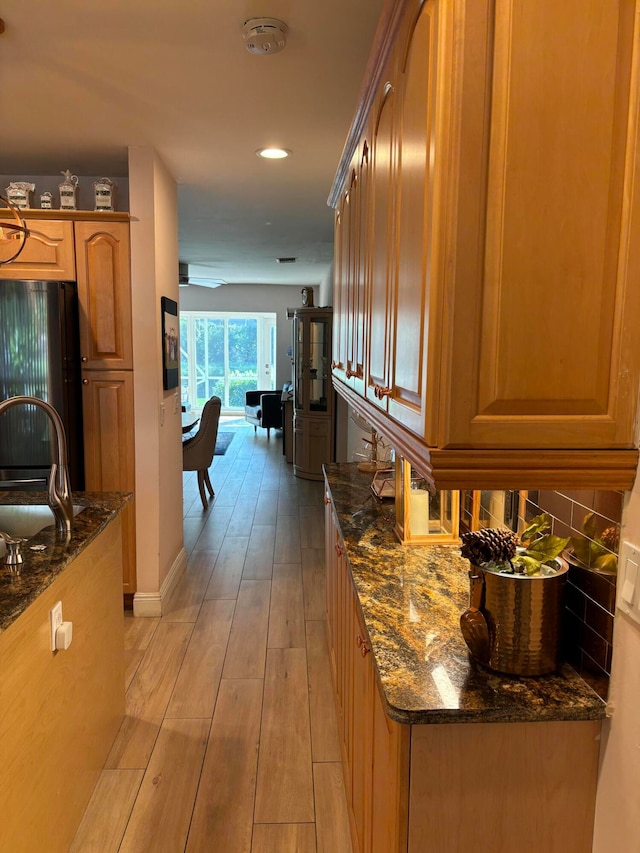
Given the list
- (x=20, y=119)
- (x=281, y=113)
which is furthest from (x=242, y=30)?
(x=20, y=119)

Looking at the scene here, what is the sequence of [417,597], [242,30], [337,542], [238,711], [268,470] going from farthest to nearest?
[268,470] < [238,711] < [337,542] < [242,30] < [417,597]

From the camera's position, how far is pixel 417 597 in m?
1.65

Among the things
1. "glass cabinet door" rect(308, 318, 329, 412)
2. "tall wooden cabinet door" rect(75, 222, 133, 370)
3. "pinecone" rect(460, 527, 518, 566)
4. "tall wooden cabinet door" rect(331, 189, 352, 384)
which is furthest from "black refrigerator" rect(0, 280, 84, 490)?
"glass cabinet door" rect(308, 318, 329, 412)

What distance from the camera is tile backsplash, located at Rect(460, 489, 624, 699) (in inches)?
45.8

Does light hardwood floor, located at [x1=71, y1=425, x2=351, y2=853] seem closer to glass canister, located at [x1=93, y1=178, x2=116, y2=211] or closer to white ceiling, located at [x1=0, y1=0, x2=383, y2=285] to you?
glass canister, located at [x1=93, y1=178, x2=116, y2=211]

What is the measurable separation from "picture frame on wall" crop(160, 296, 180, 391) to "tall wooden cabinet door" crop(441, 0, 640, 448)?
277 cm

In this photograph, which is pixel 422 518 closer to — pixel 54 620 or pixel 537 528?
pixel 537 528

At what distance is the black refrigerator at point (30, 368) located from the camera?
315 centimetres

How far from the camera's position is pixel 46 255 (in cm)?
336

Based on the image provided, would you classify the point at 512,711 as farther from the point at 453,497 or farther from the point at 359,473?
the point at 359,473

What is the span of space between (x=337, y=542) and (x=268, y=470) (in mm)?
5088

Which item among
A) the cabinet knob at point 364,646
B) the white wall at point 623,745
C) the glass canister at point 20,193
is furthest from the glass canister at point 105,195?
the white wall at point 623,745

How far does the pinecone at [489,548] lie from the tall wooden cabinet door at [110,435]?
259cm

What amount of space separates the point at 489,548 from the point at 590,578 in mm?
206
